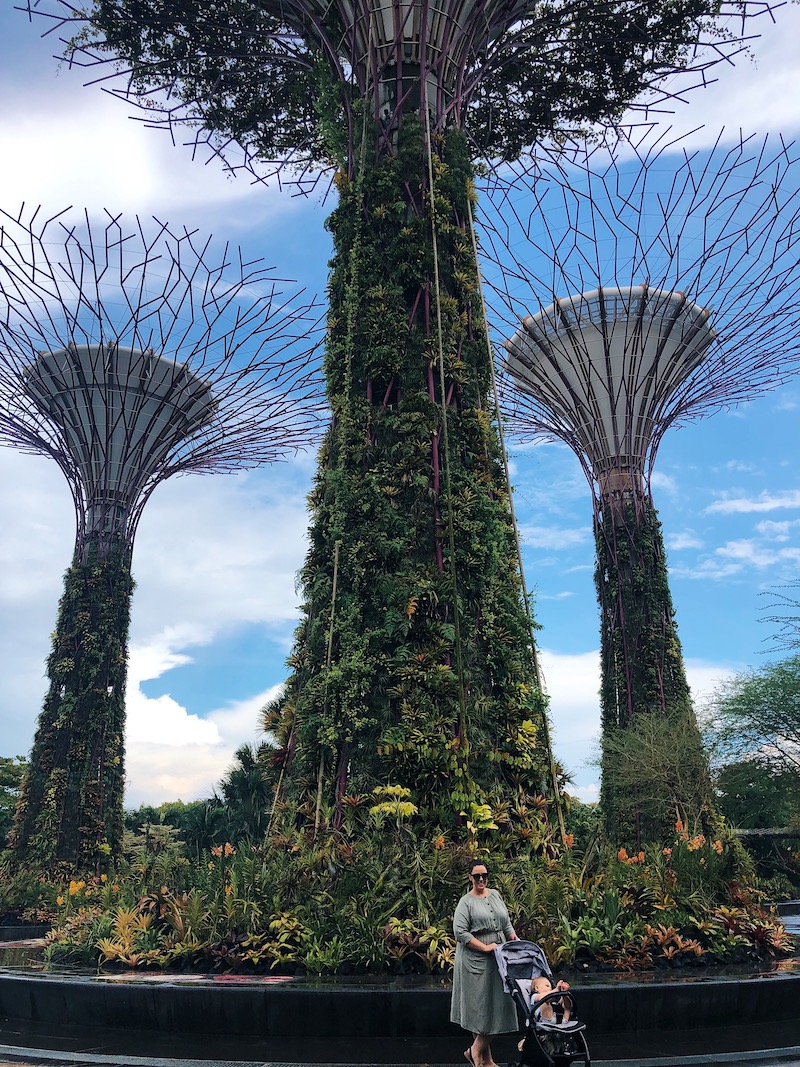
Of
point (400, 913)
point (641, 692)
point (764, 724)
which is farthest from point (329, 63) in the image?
point (764, 724)

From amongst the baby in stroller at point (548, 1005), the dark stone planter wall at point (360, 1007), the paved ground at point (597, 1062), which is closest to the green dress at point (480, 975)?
the baby in stroller at point (548, 1005)

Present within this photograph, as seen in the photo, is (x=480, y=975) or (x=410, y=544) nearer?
(x=480, y=975)

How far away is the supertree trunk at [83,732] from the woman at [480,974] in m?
16.0

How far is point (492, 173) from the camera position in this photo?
15.1 metres

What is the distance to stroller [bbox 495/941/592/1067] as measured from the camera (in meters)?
4.30

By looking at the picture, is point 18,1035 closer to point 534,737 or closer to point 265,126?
point 534,737

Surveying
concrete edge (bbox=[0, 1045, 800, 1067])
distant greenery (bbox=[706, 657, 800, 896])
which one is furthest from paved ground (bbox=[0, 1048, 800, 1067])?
distant greenery (bbox=[706, 657, 800, 896])

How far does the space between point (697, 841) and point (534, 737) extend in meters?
2.89

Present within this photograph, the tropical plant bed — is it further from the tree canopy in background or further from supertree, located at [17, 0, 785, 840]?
the tree canopy in background

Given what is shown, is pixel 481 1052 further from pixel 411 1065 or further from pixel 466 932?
pixel 466 932

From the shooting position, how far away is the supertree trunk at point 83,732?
61.4 feet

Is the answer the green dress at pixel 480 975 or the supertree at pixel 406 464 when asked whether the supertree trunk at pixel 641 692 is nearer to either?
the supertree at pixel 406 464

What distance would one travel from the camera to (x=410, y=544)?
29.3 feet

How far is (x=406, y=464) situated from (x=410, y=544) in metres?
0.86
